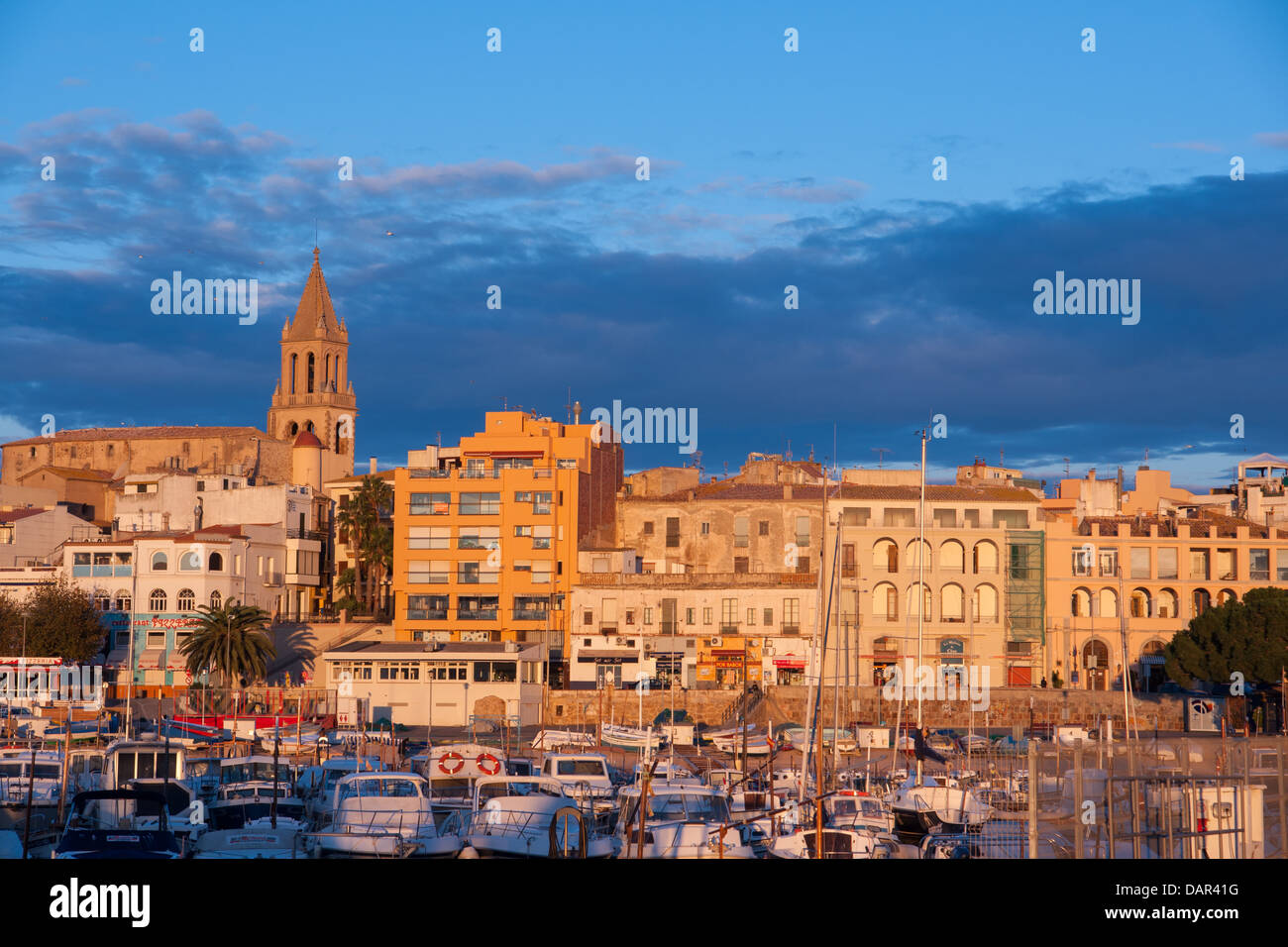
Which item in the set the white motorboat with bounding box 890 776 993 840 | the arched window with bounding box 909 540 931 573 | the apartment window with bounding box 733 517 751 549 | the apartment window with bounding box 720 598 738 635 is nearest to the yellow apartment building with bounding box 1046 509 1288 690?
the arched window with bounding box 909 540 931 573

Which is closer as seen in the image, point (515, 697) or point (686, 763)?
point (686, 763)

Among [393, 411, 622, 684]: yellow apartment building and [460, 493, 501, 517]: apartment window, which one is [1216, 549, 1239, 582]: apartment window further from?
[460, 493, 501, 517]: apartment window

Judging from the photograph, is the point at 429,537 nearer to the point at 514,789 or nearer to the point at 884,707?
the point at 884,707

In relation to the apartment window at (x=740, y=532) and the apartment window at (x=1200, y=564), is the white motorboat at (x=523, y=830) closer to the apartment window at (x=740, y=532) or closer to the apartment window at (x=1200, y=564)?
the apartment window at (x=740, y=532)

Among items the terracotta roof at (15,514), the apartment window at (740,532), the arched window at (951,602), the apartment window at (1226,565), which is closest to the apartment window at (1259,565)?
the apartment window at (1226,565)

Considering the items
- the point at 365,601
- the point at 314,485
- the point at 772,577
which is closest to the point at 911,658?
the point at 772,577

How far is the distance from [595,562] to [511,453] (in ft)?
25.0

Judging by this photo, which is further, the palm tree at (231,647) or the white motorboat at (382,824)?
the palm tree at (231,647)

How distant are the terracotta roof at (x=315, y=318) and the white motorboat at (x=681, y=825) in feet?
330

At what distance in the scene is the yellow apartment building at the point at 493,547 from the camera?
7175 cm

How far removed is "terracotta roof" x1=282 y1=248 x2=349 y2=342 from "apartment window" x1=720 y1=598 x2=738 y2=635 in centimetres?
7088
